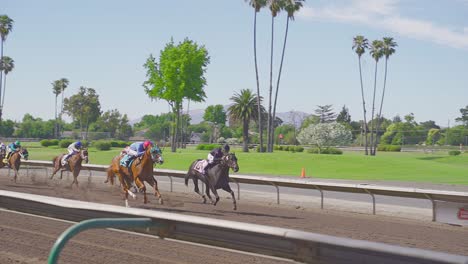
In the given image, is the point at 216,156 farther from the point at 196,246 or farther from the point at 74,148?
the point at 74,148

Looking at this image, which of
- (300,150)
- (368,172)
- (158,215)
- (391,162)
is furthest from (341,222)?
Answer: (300,150)

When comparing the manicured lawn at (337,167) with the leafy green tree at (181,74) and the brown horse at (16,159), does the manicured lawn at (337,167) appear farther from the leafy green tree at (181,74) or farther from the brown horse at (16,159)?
the brown horse at (16,159)

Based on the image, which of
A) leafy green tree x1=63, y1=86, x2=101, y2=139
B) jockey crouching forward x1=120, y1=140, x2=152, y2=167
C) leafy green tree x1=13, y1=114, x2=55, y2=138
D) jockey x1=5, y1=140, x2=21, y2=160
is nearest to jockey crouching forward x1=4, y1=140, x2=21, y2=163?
jockey x1=5, y1=140, x2=21, y2=160

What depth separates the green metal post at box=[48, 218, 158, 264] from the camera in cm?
389

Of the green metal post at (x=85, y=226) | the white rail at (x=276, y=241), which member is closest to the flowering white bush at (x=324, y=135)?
the white rail at (x=276, y=241)

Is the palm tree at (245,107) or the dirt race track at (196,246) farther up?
the palm tree at (245,107)

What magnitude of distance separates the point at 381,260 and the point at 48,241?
20.2 ft

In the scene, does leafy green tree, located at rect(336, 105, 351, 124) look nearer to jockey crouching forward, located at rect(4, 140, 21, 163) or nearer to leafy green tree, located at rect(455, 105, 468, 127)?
leafy green tree, located at rect(455, 105, 468, 127)

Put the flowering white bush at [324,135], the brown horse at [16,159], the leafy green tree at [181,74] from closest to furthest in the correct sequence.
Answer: the brown horse at [16,159] → the leafy green tree at [181,74] → the flowering white bush at [324,135]

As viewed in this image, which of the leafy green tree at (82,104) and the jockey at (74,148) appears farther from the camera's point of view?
the leafy green tree at (82,104)

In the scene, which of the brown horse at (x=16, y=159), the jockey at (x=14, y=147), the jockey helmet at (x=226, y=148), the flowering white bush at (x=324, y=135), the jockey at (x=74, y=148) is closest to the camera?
the jockey helmet at (x=226, y=148)

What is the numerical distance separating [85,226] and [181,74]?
51.3 metres

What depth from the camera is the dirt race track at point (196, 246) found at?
26.9 feet

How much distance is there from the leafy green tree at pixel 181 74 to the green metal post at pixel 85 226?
50321mm
